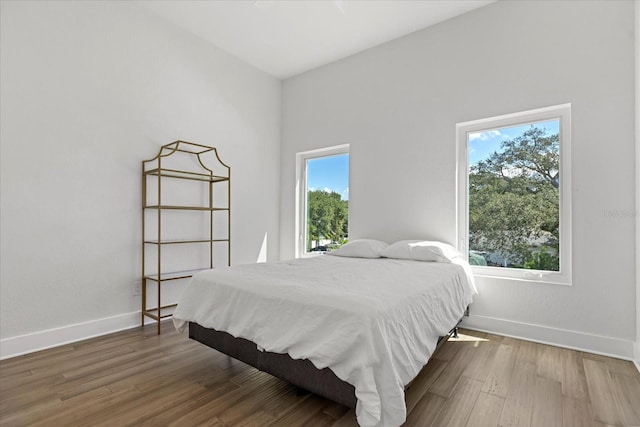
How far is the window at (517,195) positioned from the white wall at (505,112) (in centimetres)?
10

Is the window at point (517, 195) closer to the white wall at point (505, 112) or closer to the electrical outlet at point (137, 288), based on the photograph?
the white wall at point (505, 112)

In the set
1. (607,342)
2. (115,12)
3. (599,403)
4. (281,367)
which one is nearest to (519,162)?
(607,342)

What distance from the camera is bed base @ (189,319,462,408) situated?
1.43m

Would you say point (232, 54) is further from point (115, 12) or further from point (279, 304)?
point (279, 304)

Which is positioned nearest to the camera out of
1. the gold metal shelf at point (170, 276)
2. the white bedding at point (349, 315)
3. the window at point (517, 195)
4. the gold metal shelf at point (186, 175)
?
the white bedding at point (349, 315)

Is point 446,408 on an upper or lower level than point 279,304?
lower

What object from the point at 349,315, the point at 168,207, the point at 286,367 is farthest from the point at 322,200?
the point at 349,315

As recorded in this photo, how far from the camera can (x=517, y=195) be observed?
110 inches

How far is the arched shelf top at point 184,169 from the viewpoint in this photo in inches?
118

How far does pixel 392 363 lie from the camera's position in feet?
4.23

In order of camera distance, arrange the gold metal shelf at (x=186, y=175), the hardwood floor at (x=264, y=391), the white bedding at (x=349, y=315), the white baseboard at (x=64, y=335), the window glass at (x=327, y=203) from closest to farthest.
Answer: the white bedding at (x=349, y=315), the hardwood floor at (x=264, y=391), the white baseboard at (x=64, y=335), the gold metal shelf at (x=186, y=175), the window glass at (x=327, y=203)

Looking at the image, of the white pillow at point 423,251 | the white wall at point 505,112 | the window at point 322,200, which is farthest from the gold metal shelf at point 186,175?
the white pillow at point 423,251

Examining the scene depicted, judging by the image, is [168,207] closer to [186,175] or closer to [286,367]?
[186,175]

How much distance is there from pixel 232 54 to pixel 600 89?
3596mm
